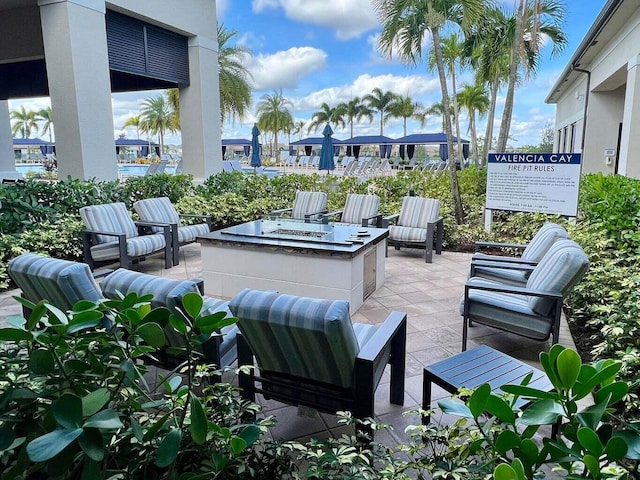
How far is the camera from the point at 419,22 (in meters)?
7.68

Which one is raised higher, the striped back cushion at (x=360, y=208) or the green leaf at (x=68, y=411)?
the green leaf at (x=68, y=411)

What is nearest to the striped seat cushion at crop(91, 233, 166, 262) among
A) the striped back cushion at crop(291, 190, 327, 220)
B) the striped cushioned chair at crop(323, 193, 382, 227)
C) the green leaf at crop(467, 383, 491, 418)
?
the striped back cushion at crop(291, 190, 327, 220)

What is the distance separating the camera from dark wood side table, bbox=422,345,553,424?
239cm

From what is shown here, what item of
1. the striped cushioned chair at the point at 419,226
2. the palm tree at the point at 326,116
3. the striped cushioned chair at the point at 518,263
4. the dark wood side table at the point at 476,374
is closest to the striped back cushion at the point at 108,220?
the striped cushioned chair at the point at 419,226

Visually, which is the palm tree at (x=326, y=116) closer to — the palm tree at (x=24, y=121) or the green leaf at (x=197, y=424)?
the palm tree at (x=24, y=121)

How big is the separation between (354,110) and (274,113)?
297 inches

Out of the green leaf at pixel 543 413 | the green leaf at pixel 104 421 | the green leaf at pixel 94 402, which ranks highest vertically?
the green leaf at pixel 94 402

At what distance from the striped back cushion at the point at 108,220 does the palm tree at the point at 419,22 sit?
17.7ft

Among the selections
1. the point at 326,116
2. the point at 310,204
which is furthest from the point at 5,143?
the point at 326,116

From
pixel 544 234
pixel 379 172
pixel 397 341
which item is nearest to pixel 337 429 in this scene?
pixel 397 341

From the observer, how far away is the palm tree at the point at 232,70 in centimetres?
1959

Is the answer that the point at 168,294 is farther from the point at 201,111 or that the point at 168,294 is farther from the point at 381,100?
the point at 381,100

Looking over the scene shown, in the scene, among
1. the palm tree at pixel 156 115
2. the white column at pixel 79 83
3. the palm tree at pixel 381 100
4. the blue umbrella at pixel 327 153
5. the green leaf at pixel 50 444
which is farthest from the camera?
the palm tree at pixel 381 100

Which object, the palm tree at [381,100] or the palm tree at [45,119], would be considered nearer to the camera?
the palm tree at [381,100]
